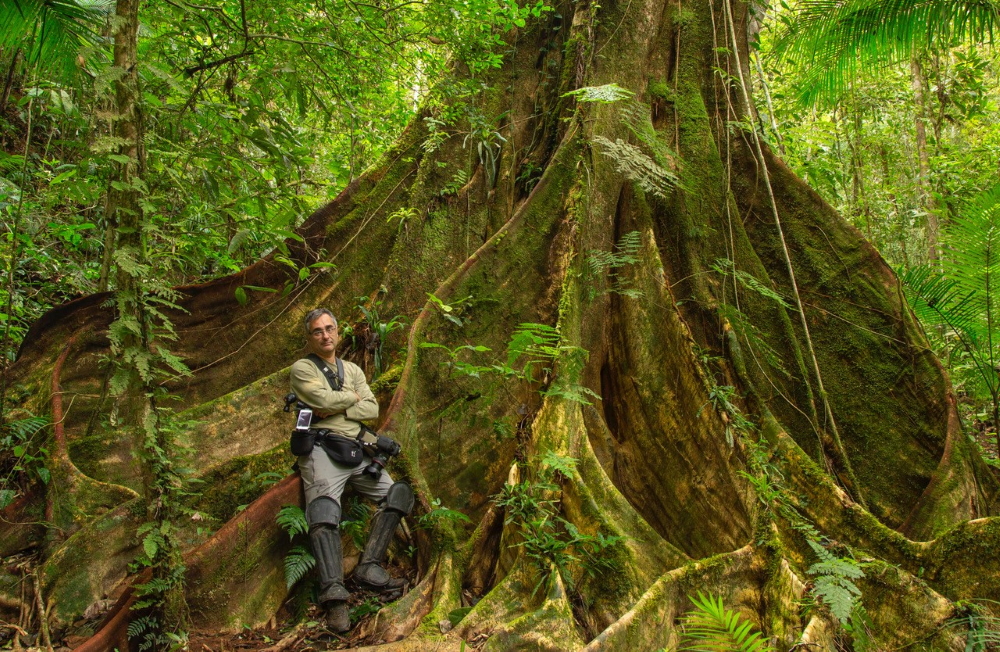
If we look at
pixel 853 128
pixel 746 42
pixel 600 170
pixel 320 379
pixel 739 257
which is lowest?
pixel 320 379

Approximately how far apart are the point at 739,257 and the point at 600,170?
121 cm

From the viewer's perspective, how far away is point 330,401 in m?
3.77

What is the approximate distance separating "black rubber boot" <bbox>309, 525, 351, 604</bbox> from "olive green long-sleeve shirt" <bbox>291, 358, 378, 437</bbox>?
61 centimetres

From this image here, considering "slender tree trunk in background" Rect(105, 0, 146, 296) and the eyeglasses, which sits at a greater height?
"slender tree trunk in background" Rect(105, 0, 146, 296)

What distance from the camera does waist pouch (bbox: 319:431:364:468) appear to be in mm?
3715

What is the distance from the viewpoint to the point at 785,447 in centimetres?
342

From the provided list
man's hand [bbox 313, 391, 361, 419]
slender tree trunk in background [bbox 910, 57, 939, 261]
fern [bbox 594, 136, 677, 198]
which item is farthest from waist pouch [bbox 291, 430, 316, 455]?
slender tree trunk in background [bbox 910, 57, 939, 261]

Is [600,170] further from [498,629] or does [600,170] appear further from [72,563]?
[72,563]

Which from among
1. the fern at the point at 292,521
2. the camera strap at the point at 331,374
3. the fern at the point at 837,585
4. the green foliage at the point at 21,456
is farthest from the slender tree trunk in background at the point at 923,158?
the green foliage at the point at 21,456

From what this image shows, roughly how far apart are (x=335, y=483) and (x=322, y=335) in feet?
3.07

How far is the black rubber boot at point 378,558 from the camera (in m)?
3.52

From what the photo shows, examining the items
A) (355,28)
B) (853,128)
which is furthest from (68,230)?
(853,128)

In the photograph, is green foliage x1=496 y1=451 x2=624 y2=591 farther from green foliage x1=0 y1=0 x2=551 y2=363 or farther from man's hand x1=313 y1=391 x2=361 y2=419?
green foliage x1=0 y1=0 x2=551 y2=363

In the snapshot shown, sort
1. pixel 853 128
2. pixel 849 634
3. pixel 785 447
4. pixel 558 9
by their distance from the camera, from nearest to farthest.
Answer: pixel 849 634 < pixel 785 447 < pixel 558 9 < pixel 853 128
